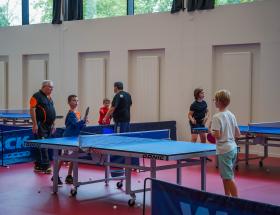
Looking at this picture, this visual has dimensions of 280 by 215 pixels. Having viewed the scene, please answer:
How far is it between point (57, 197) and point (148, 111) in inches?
289

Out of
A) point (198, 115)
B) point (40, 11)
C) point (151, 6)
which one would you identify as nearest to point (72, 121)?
point (198, 115)

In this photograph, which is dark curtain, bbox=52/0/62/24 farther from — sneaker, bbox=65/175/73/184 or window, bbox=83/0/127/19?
sneaker, bbox=65/175/73/184

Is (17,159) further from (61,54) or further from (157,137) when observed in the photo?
(61,54)

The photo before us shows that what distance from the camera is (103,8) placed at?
16125mm

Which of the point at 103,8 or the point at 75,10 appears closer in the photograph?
the point at 103,8

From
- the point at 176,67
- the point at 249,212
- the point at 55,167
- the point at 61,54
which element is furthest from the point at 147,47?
the point at 249,212

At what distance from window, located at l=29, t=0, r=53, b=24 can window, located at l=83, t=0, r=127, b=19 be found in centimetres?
156

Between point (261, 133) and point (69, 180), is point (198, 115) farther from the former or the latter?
point (69, 180)

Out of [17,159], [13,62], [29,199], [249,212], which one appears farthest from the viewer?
[13,62]

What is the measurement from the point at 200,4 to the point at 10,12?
7.97m

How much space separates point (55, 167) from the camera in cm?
779

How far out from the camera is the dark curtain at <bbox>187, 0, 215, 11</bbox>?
43.3 ft

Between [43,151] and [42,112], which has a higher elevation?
[42,112]

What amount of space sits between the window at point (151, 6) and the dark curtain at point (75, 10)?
1.85 m
